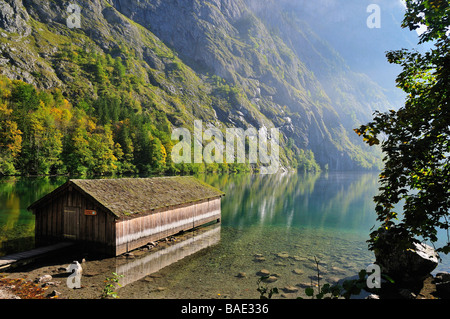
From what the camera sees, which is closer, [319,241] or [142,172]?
[319,241]

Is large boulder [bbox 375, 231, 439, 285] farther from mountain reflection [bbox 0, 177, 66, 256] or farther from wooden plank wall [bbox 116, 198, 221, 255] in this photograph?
mountain reflection [bbox 0, 177, 66, 256]

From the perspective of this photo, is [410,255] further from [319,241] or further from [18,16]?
[18,16]

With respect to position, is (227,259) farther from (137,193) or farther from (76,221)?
(76,221)

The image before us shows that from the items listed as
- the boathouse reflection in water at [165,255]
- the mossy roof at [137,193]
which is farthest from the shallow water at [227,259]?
the mossy roof at [137,193]

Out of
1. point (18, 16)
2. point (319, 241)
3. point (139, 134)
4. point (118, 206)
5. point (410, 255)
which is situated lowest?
point (319, 241)

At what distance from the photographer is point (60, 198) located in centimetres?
2209

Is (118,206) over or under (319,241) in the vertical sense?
over

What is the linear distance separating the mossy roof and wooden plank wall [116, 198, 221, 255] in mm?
797

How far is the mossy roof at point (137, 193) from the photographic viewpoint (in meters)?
21.2

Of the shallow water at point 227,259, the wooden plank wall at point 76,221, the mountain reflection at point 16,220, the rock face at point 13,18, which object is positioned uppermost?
the rock face at point 13,18

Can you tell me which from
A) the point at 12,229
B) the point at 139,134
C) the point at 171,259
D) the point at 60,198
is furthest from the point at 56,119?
the point at 171,259

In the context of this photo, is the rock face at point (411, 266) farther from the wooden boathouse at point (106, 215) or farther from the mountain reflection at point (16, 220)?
the mountain reflection at point (16, 220)
